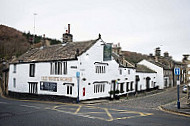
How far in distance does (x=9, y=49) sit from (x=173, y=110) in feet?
194

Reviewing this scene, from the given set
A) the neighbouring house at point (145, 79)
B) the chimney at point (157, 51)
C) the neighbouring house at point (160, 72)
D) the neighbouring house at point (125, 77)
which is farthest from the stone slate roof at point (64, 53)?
the chimney at point (157, 51)

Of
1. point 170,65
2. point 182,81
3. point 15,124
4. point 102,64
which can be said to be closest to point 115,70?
point 102,64

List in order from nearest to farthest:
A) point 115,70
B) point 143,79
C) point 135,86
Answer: point 115,70 → point 135,86 → point 143,79

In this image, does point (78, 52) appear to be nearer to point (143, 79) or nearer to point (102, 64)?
point (102, 64)

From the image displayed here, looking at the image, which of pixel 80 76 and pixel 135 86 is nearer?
pixel 80 76

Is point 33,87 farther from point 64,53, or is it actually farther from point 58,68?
point 64,53

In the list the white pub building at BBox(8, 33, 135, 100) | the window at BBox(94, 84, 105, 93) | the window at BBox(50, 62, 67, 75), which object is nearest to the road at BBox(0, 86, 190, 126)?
the white pub building at BBox(8, 33, 135, 100)

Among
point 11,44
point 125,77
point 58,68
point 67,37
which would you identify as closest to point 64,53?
point 58,68

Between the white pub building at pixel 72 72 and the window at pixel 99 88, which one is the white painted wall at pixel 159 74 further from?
the window at pixel 99 88

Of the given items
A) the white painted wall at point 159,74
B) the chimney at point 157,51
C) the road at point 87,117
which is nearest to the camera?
the road at point 87,117

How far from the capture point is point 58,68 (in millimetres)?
25469

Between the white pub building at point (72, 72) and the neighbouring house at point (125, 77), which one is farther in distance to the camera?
the neighbouring house at point (125, 77)

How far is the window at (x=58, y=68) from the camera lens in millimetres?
24811

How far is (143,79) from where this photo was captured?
39156mm
